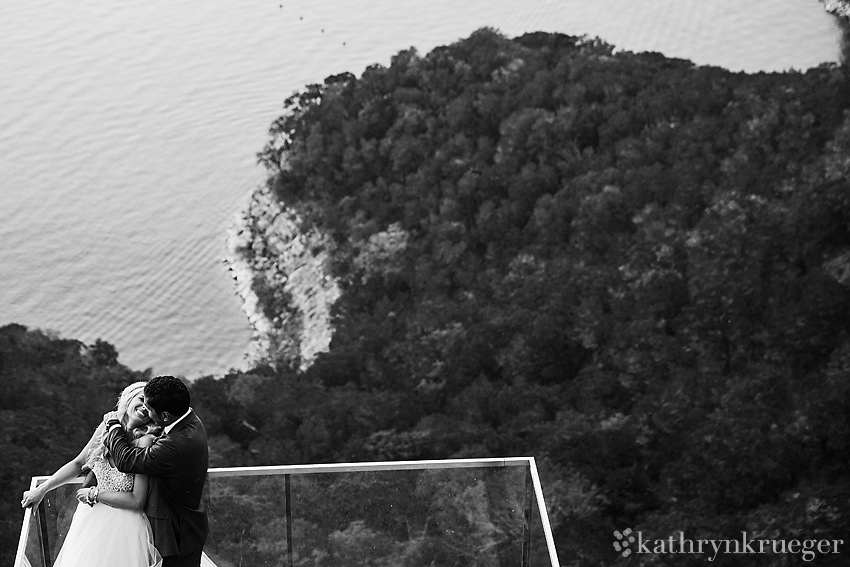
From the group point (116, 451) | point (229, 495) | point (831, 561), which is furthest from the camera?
point (831, 561)

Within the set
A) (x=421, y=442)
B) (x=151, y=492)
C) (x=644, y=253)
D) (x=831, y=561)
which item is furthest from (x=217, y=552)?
(x=831, y=561)

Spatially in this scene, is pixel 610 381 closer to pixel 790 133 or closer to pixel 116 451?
pixel 790 133

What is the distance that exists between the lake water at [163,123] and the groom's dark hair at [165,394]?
4.50 metres

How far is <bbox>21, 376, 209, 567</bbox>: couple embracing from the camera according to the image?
9.51 feet

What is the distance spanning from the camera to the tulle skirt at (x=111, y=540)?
3.04 m

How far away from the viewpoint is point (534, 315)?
764cm

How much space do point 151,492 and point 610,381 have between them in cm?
501

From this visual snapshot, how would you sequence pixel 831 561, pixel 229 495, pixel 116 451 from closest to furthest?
pixel 116 451 < pixel 229 495 < pixel 831 561

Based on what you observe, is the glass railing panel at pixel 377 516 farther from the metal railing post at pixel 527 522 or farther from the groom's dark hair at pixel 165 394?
the groom's dark hair at pixel 165 394

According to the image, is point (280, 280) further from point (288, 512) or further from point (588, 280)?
point (288, 512)

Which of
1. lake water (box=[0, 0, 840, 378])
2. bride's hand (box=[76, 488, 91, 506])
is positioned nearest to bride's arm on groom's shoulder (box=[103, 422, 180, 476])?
bride's hand (box=[76, 488, 91, 506])

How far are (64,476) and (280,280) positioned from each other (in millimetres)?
4392

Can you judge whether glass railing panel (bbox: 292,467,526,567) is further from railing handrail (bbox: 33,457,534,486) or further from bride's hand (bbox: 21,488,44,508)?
bride's hand (bbox: 21,488,44,508)

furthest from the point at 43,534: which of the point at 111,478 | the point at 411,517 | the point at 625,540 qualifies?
the point at 625,540
